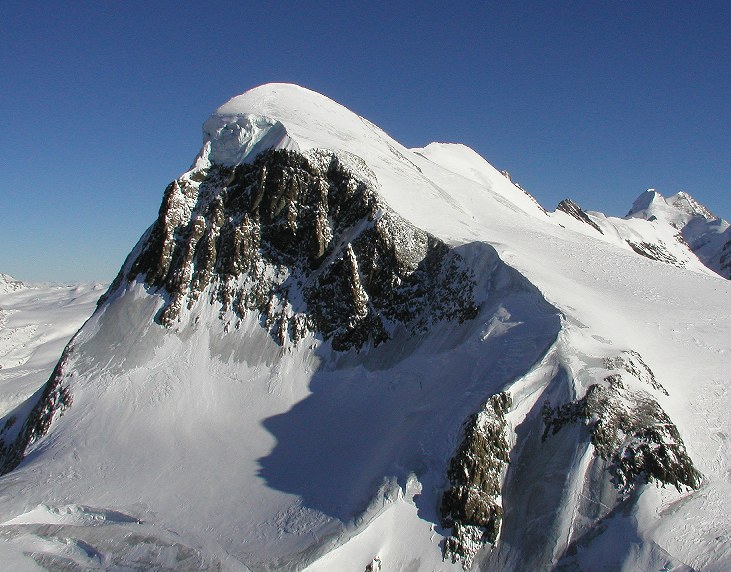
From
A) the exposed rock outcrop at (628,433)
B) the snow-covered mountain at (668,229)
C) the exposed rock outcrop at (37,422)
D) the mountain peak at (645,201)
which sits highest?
the mountain peak at (645,201)

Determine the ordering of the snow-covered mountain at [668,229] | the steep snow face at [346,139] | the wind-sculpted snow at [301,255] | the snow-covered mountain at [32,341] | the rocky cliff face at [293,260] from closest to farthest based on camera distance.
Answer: the rocky cliff face at [293,260]
the wind-sculpted snow at [301,255]
the steep snow face at [346,139]
the snow-covered mountain at [32,341]
the snow-covered mountain at [668,229]

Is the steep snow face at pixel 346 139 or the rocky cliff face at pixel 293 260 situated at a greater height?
the steep snow face at pixel 346 139

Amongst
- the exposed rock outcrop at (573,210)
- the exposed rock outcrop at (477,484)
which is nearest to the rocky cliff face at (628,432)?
the exposed rock outcrop at (477,484)

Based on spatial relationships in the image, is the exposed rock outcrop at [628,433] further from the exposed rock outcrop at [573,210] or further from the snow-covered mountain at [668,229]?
the exposed rock outcrop at [573,210]

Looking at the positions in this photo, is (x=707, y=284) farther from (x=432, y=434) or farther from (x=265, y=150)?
(x=265, y=150)

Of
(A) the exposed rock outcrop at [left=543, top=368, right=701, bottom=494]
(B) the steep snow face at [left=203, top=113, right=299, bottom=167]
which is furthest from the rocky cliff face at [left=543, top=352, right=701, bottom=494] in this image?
(B) the steep snow face at [left=203, top=113, right=299, bottom=167]

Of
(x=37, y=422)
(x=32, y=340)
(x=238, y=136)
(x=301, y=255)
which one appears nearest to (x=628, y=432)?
(x=301, y=255)

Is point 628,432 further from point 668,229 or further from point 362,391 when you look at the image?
point 668,229

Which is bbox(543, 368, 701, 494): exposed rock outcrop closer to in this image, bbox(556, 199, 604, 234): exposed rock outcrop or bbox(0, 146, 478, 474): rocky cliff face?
bbox(0, 146, 478, 474): rocky cliff face
